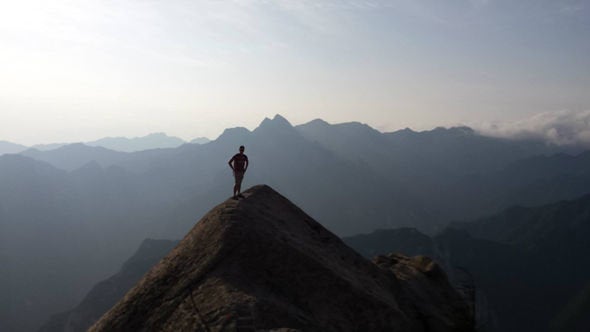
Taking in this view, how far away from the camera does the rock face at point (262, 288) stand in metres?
16.2

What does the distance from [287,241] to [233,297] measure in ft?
17.2

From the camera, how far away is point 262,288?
58.1 feet

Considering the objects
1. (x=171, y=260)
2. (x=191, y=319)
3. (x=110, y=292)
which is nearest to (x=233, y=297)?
(x=191, y=319)

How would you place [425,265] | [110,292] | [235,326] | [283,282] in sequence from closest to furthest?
1. [235,326]
2. [283,282]
3. [425,265]
4. [110,292]

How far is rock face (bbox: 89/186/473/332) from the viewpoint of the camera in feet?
53.3

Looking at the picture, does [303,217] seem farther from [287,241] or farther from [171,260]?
[171,260]

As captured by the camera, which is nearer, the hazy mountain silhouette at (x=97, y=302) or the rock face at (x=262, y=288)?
the rock face at (x=262, y=288)

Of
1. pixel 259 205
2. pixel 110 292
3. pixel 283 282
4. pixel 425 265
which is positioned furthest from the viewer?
pixel 110 292

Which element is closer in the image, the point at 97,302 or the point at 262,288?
the point at 262,288

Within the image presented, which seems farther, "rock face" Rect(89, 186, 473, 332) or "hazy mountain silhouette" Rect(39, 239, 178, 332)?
"hazy mountain silhouette" Rect(39, 239, 178, 332)

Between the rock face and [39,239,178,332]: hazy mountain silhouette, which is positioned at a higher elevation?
the rock face

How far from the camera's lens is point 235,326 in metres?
14.7

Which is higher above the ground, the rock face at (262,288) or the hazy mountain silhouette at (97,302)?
the rock face at (262,288)

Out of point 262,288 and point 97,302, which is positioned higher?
point 262,288
